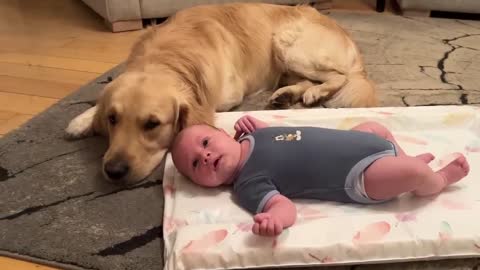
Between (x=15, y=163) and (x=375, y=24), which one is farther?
(x=375, y=24)

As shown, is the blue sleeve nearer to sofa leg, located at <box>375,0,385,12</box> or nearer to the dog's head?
the dog's head

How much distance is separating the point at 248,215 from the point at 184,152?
0.24m

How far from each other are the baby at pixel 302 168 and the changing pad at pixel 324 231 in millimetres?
38

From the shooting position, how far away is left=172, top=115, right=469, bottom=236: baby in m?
1.30

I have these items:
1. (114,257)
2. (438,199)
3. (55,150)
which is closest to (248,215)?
(114,257)

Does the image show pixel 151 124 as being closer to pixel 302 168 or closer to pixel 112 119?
pixel 112 119

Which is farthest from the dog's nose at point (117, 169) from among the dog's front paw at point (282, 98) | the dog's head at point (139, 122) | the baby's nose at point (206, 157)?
the dog's front paw at point (282, 98)

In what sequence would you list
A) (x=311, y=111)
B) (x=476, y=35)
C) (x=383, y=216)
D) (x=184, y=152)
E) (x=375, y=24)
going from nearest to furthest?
(x=383, y=216) < (x=184, y=152) < (x=311, y=111) < (x=476, y=35) < (x=375, y=24)

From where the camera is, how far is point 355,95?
211cm

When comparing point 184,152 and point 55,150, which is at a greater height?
point 184,152

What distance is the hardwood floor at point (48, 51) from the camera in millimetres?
2271

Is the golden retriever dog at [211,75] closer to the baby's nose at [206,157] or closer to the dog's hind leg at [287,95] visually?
the dog's hind leg at [287,95]

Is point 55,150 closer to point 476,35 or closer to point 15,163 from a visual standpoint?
point 15,163

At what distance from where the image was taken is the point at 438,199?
136cm
